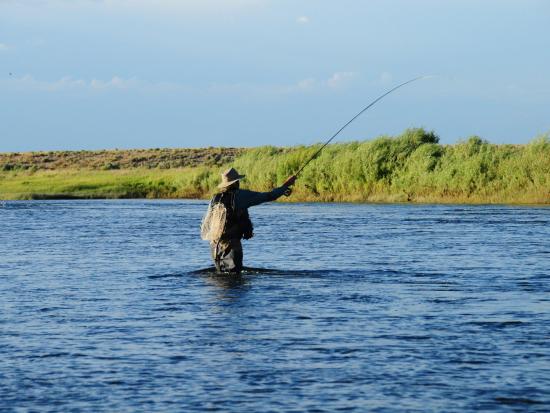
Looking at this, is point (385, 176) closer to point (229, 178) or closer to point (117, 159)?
point (229, 178)

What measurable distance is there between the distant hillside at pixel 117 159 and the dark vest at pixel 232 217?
79430 mm

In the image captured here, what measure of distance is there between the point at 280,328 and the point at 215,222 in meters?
4.38

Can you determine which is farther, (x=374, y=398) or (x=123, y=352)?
(x=123, y=352)

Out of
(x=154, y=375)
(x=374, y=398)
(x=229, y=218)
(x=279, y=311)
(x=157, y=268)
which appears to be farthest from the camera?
(x=157, y=268)

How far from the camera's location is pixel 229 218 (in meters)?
15.8

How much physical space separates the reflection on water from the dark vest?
71cm

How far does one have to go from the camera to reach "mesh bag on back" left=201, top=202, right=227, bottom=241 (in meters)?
15.8

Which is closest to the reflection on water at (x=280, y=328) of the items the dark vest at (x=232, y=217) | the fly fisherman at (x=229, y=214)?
the fly fisherman at (x=229, y=214)

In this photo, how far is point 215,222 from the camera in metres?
15.9

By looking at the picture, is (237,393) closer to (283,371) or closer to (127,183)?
(283,371)

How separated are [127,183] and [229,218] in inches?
2074

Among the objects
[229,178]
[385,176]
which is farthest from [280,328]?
[385,176]

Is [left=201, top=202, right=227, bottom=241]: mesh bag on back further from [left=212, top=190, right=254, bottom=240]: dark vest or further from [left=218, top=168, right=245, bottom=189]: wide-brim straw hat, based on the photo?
[left=218, top=168, right=245, bottom=189]: wide-brim straw hat

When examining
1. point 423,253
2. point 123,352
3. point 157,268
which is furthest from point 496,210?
point 123,352
